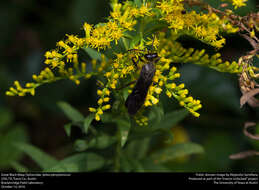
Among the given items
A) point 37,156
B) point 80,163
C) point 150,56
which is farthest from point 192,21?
point 37,156

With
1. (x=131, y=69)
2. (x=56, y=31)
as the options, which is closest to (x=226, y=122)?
(x=131, y=69)

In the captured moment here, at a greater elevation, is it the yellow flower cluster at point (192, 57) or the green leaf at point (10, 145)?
the yellow flower cluster at point (192, 57)

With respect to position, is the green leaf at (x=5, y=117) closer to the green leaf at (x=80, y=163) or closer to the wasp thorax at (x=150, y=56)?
the green leaf at (x=80, y=163)

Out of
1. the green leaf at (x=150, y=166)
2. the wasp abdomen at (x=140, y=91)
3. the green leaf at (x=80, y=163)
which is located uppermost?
the wasp abdomen at (x=140, y=91)

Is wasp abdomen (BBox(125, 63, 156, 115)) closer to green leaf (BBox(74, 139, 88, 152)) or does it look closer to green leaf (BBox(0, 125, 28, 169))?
green leaf (BBox(74, 139, 88, 152))

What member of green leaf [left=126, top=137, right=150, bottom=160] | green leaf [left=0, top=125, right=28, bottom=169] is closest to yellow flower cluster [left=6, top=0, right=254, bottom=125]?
green leaf [left=126, top=137, right=150, bottom=160]

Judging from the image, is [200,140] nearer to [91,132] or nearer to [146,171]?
[146,171]

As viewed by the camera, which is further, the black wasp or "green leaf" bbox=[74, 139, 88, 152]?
"green leaf" bbox=[74, 139, 88, 152]

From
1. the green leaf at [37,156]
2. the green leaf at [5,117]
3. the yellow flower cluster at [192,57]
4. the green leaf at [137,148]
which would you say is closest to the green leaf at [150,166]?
the green leaf at [137,148]
